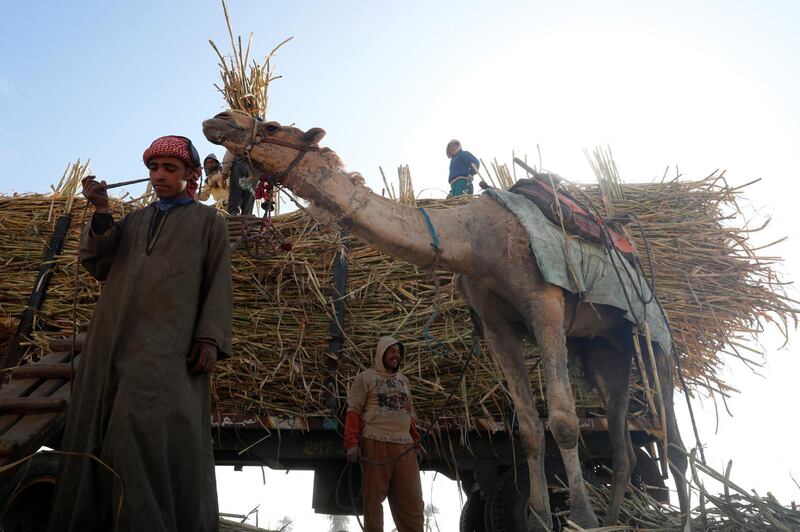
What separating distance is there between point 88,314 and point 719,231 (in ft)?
17.3

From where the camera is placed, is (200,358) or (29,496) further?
(29,496)

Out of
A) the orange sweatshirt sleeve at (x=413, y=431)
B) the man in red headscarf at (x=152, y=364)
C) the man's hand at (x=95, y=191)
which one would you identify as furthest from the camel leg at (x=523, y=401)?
the man's hand at (x=95, y=191)

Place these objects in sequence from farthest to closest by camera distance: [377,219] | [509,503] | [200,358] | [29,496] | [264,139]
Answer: [509,503]
[29,496]
[377,219]
[264,139]
[200,358]

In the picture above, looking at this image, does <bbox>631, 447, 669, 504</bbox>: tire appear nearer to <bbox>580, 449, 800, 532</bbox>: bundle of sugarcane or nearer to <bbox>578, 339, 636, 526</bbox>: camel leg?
<bbox>578, 339, 636, 526</bbox>: camel leg

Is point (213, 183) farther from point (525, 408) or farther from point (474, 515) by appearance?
point (525, 408)

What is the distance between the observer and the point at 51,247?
510cm

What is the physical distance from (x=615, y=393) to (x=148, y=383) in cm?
297

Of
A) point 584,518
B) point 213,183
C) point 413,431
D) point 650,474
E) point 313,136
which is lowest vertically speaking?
point 584,518

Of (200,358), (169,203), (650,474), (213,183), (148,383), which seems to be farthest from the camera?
(213,183)

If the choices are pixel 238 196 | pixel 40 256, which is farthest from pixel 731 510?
pixel 40 256

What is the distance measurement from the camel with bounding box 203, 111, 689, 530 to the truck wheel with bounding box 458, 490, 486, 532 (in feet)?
4.77

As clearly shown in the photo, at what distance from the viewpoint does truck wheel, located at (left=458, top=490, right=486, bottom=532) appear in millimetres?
4871

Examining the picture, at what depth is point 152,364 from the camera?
88.6 inches

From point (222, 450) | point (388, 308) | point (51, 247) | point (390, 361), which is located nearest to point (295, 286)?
point (388, 308)
